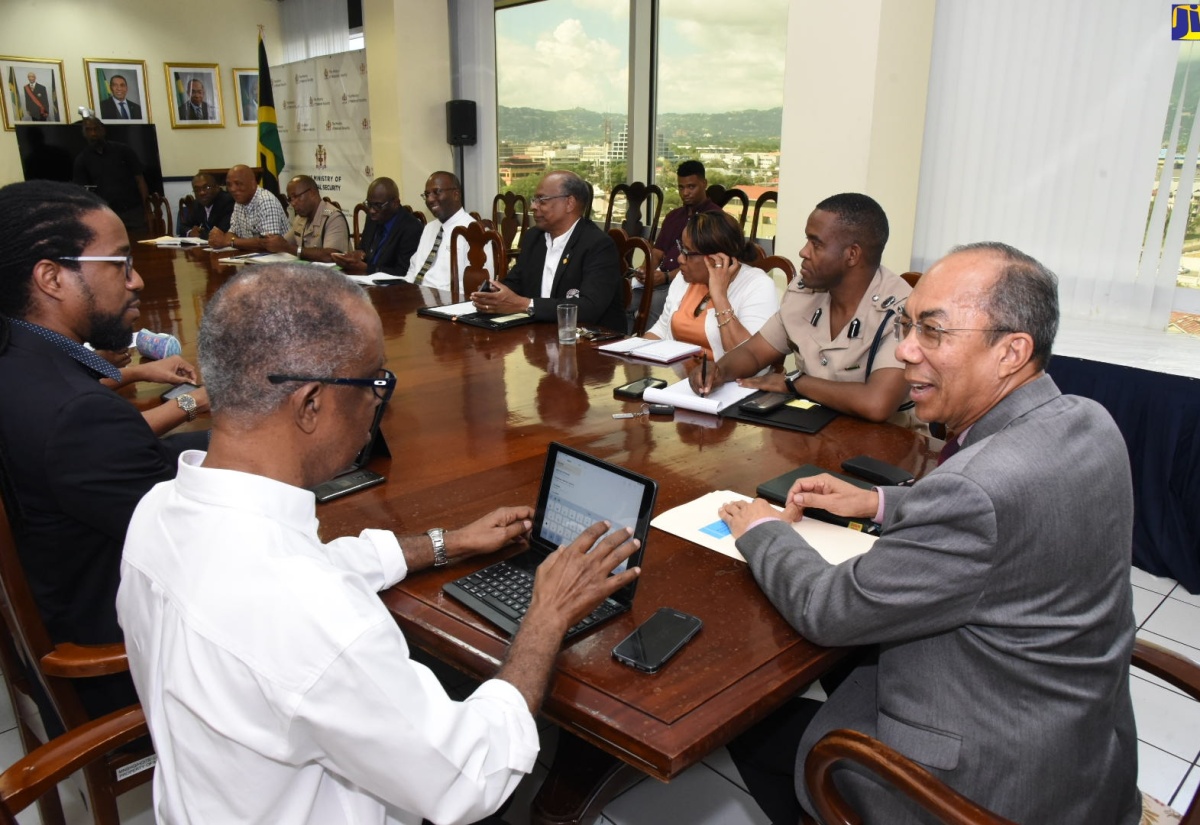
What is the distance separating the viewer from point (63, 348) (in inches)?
63.1

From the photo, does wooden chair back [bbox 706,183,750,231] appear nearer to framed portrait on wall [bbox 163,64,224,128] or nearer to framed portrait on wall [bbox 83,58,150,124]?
framed portrait on wall [bbox 163,64,224,128]

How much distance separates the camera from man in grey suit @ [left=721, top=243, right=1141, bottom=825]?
A: 1.02 metres

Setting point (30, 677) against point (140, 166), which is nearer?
point (30, 677)

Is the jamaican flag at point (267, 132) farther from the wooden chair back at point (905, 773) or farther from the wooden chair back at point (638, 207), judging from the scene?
the wooden chair back at point (905, 773)

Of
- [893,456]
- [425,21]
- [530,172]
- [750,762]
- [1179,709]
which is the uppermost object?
[425,21]

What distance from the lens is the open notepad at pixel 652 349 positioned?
259cm

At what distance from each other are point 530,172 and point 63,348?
5933mm

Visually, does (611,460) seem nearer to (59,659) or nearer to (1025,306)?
(1025,306)

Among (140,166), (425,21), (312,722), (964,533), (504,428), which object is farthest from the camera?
(140,166)

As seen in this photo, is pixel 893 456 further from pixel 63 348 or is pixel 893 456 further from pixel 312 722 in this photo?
pixel 63 348

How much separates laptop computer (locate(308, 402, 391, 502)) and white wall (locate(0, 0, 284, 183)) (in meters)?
8.44

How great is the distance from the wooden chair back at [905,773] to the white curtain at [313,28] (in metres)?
8.63

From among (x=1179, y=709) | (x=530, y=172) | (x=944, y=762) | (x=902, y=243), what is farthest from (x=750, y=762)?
(x=530, y=172)

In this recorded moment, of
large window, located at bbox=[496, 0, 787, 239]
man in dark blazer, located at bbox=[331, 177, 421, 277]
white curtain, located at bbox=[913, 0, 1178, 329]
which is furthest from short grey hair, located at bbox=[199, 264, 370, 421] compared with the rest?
large window, located at bbox=[496, 0, 787, 239]
